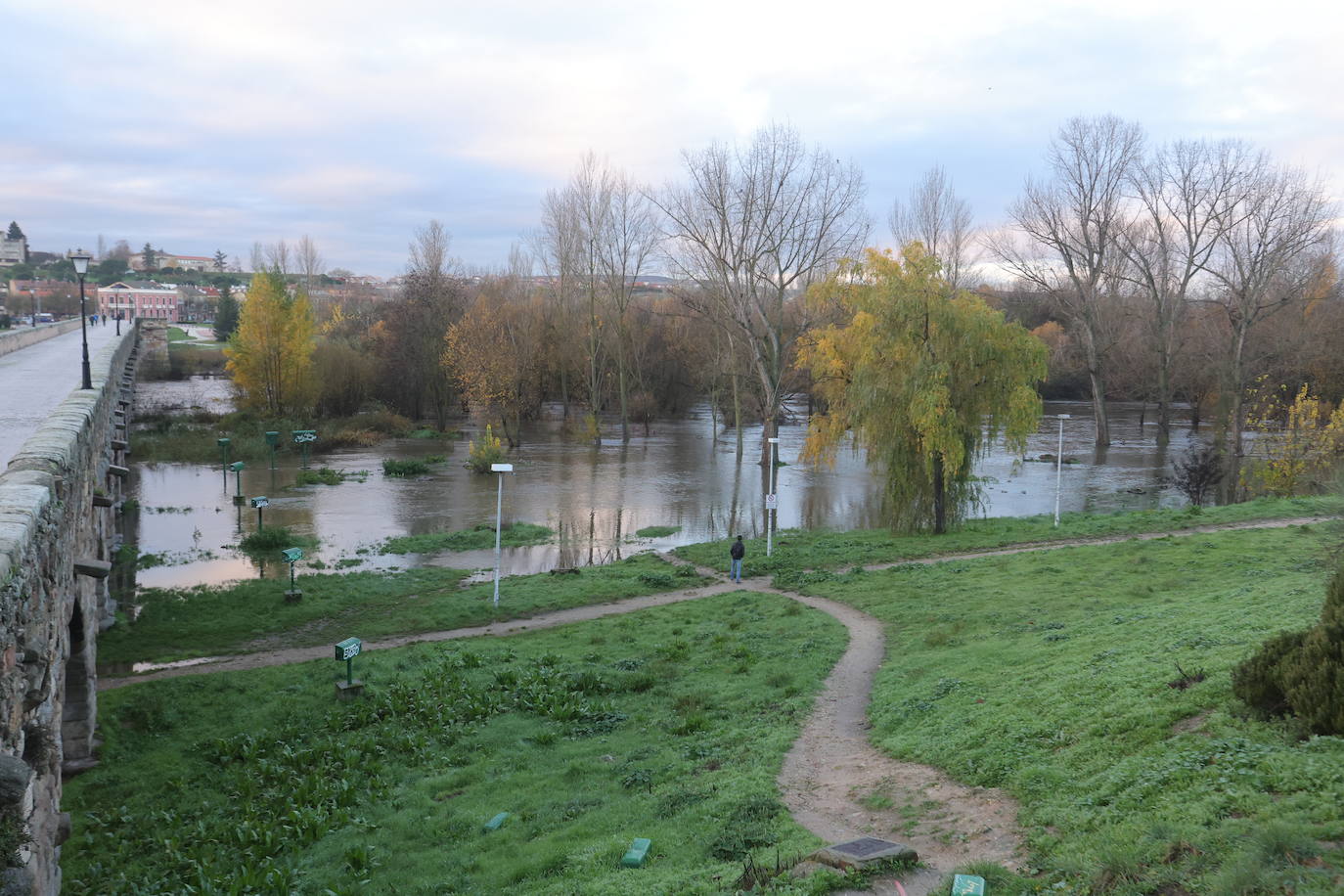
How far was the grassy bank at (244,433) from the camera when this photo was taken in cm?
4403

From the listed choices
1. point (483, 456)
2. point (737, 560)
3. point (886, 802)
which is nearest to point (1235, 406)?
point (737, 560)

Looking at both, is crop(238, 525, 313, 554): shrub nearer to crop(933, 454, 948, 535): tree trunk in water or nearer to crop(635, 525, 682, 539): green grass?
crop(635, 525, 682, 539): green grass

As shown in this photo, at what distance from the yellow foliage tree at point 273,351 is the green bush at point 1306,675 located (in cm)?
5372

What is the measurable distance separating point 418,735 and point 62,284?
494 feet

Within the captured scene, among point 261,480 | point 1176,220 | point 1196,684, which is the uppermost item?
point 1176,220

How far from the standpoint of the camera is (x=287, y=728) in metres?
12.6

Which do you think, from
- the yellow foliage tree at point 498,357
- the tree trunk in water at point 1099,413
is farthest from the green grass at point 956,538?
the yellow foliage tree at point 498,357

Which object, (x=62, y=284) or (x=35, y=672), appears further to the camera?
(x=62, y=284)

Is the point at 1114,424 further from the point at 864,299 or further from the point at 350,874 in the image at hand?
the point at 350,874

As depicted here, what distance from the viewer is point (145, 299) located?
144 m

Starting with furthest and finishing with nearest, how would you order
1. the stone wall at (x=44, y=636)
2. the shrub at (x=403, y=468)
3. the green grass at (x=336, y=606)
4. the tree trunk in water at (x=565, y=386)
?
the tree trunk in water at (x=565, y=386) → the shrub at (x=403, y=468) → the green grass at (x=336, y=606) → the stone wall at (x=44, y=636)

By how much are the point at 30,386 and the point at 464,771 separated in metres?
18.8

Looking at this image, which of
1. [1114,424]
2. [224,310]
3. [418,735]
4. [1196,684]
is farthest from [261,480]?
[224,310]

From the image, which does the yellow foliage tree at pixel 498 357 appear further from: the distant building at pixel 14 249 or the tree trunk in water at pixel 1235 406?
the distant building at pixel 14 249
